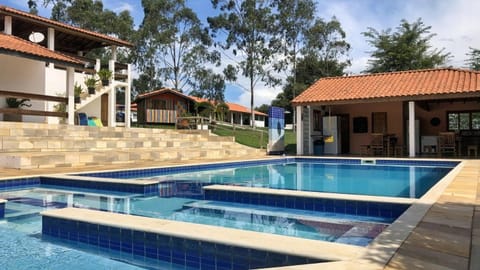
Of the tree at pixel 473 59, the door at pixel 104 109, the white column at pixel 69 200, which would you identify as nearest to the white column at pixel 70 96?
the door at pixel 104 109

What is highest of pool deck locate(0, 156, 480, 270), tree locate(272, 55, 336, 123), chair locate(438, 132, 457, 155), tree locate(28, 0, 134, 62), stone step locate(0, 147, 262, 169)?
tree locate(28, 0, 134, 62)

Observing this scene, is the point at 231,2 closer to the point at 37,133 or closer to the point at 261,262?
the point at 37,133

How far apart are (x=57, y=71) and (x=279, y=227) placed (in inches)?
593

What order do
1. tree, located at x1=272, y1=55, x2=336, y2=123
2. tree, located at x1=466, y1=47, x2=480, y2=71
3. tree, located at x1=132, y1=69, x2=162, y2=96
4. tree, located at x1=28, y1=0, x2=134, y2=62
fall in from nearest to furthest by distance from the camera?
tree, located at x1=466, y1=47, x2=480, y2=71 → tree, located at x1=28, y1=0, x2=134, y2=62 → tree, located at x1=272, y1=55, x2=336, y2=123 → tree, located at x1=132, y1=69, x2=162, y2=96

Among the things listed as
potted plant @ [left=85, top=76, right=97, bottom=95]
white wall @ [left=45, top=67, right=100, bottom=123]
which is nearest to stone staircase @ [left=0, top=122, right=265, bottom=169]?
potted plant @ [left=85, top=76, right=97, bottom=95]

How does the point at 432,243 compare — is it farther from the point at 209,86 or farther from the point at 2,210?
the point at 209,86

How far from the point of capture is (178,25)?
122ft

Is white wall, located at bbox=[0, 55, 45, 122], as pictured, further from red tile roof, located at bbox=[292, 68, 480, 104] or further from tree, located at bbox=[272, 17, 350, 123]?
tree, located at bbox=[272, 17, 350, 123]

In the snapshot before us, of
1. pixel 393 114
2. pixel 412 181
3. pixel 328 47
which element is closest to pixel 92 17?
pixel 328 47

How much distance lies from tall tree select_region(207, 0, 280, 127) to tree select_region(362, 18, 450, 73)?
9.28m

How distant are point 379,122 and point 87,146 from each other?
13244 millimetres

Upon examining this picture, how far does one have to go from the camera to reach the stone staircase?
33.9 feet

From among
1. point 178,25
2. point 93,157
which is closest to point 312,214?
point 93,157

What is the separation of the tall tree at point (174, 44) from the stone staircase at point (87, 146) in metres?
20.6
